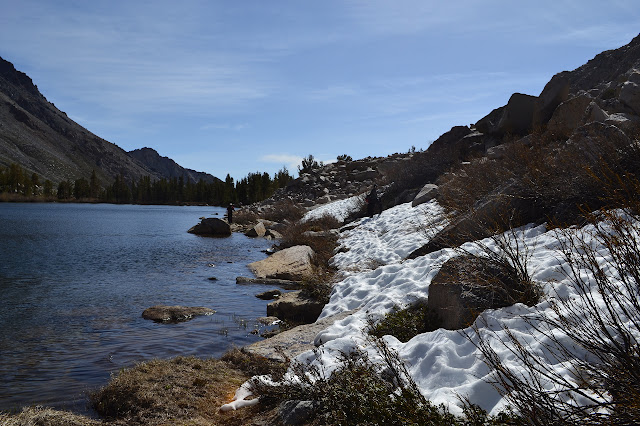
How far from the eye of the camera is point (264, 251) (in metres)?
24.4

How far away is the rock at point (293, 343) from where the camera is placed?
6.50 meters

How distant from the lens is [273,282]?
47.9ft

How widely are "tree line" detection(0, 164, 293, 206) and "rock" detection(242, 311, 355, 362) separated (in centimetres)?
7347

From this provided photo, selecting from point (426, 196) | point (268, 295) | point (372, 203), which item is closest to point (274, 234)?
point (372, 203)

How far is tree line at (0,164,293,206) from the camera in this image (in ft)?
297

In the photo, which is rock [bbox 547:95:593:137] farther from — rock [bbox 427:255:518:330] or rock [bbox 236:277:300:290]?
rock [bbox 427:255:518:330]

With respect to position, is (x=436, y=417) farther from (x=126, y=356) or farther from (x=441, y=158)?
(x=441, y=158)

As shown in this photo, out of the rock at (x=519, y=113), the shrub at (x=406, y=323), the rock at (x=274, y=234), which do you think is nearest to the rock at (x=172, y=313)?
the shrub at (x=406, y=323)

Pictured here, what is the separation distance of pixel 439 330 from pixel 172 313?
7.29m

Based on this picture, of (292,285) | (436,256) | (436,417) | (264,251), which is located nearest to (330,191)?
(264,251)

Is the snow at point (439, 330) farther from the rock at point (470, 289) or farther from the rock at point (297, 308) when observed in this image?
the rock at point (297, 308)

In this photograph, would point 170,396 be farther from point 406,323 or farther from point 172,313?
point 172,313

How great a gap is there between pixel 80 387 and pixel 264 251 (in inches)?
708

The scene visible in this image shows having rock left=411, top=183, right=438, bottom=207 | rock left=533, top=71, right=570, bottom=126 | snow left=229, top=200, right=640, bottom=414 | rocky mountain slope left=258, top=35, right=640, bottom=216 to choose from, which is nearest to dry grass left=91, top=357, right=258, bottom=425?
snow left=229, top=200, right=640, bottom=414
